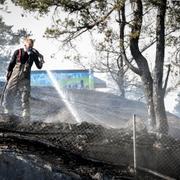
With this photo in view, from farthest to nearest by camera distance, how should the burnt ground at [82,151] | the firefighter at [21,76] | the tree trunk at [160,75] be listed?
the tree trunk at [160,75] < the firefighter at [21,76] < the burnt ground at [82,151]

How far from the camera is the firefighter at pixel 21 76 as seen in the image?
32.9 ft

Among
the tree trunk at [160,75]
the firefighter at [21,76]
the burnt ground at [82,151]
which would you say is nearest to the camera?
the burnt ground at [82,151]

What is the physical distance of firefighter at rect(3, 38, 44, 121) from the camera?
1003 centimetres

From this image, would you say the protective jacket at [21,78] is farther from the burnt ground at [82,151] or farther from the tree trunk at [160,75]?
the tree trunk at [160,75]

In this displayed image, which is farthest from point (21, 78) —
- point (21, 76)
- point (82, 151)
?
point (82, 151)

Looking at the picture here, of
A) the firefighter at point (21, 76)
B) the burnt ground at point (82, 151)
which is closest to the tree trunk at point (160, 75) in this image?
the burnt ground at point (82, 151)

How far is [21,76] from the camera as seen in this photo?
33.2ft

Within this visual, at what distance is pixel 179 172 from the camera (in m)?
9.54

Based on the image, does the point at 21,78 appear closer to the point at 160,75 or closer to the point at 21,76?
the point at 21,76

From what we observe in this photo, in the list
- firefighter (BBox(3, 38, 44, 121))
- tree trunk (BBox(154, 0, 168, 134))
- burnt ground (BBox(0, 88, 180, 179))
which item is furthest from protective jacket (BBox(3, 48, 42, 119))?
tree trunk (BBox(154, 0, 168, 134))

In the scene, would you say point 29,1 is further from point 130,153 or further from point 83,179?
point 83,179

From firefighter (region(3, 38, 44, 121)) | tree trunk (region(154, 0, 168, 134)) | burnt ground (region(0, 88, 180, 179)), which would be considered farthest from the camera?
tree trunk (region(154, 0, 168, 134))

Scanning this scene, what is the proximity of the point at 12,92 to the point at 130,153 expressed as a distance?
334 cm

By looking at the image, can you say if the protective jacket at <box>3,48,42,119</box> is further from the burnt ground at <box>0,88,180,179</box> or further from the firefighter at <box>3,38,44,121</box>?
the burnt ground at <box>0,88,180,179</box>
